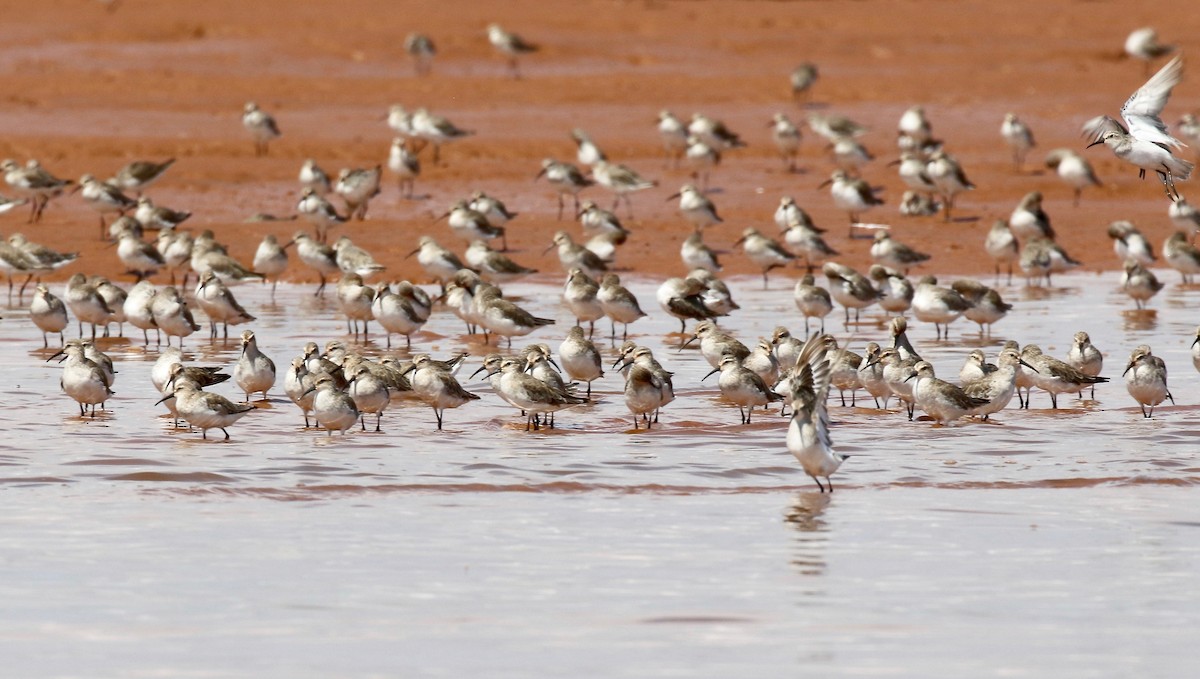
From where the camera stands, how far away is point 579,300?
72.5 ft

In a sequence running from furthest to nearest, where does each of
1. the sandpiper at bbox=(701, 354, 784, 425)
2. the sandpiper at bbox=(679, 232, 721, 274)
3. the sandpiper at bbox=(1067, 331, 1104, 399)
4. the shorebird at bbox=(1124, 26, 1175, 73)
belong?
1. the shorebird at bbox=(1124, 26, 1175, 73)
2. the sandpiper at bbox=(679, 232, 721, 274)
3. the sandpiper at bbox=(1067, 331, 1104, 399)
4. the sandpiper at bbox=(701, 354, 784, 425)

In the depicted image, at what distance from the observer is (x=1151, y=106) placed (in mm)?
14289

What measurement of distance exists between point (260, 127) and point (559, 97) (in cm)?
934

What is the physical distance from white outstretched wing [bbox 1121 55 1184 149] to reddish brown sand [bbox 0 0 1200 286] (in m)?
15.2

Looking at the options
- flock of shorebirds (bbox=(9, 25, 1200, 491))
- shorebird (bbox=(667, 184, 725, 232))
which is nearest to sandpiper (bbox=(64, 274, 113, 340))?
flock of shorebirds (bbox=(9, 25, 1200, 491))

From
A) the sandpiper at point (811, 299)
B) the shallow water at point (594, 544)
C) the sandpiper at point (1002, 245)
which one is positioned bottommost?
the shallow water at point (594, 544)

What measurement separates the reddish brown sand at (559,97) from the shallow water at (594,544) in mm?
13575

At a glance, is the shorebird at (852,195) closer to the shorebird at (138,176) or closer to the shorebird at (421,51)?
the shorebird at (138,176)

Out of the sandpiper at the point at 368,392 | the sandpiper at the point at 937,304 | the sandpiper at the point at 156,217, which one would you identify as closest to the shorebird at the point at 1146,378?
the sandpiper at the point at 937,304

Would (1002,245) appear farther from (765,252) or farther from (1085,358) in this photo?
(1085,358)

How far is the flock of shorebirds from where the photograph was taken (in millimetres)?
15742

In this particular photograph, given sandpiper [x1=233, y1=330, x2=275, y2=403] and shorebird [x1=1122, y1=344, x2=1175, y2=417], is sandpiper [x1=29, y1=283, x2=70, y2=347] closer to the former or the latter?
sandpiper [x1=233, y1=330, x2=275, y2=403]

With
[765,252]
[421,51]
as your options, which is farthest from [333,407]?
[421,51]

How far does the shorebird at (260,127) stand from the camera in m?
38.7
